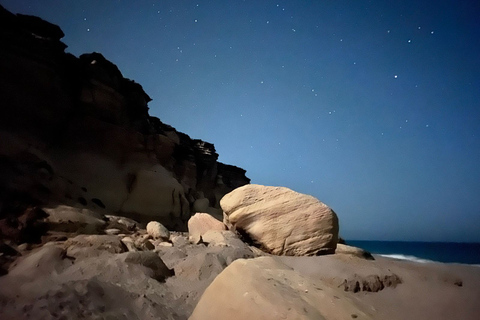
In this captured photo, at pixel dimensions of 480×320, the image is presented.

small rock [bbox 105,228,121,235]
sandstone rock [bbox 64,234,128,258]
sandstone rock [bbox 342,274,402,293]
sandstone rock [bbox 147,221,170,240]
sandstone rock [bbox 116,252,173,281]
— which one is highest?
sandstone rock [bbox 342,274,402,293]

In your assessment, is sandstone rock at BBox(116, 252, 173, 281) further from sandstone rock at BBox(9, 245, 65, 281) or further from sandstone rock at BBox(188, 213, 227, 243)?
sandstone rock at BBox(188, 213, 227, 243)

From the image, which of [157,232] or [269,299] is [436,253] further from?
[269,299]

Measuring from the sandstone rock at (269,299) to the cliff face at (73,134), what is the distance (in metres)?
5.62

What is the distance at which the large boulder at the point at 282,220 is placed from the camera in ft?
14.8

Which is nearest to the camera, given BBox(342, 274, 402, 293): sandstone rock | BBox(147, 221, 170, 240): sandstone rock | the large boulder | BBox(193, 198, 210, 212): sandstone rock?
BBox(342, 274, 402, 293): sandstone rock

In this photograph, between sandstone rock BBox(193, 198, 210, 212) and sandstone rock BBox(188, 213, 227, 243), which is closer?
sandstone rock BBox(188, 213, 227, 243)

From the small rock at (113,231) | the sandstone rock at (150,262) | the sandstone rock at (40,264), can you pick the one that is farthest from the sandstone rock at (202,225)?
the sandstone rock at (40,264)

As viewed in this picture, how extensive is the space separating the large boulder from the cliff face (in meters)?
4.62

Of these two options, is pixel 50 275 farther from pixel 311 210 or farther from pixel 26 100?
pixel 26 100

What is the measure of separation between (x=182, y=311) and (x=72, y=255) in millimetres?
1839

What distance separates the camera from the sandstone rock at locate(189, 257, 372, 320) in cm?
147

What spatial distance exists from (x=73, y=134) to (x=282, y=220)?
9.80 metres

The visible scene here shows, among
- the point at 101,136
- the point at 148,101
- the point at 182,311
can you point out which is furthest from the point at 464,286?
the point at 148,101

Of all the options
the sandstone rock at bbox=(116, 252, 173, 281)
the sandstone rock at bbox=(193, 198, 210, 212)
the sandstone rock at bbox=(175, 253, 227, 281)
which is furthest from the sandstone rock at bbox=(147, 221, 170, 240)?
the sandstone rock at bbox=(193, 198, 210, 212)
